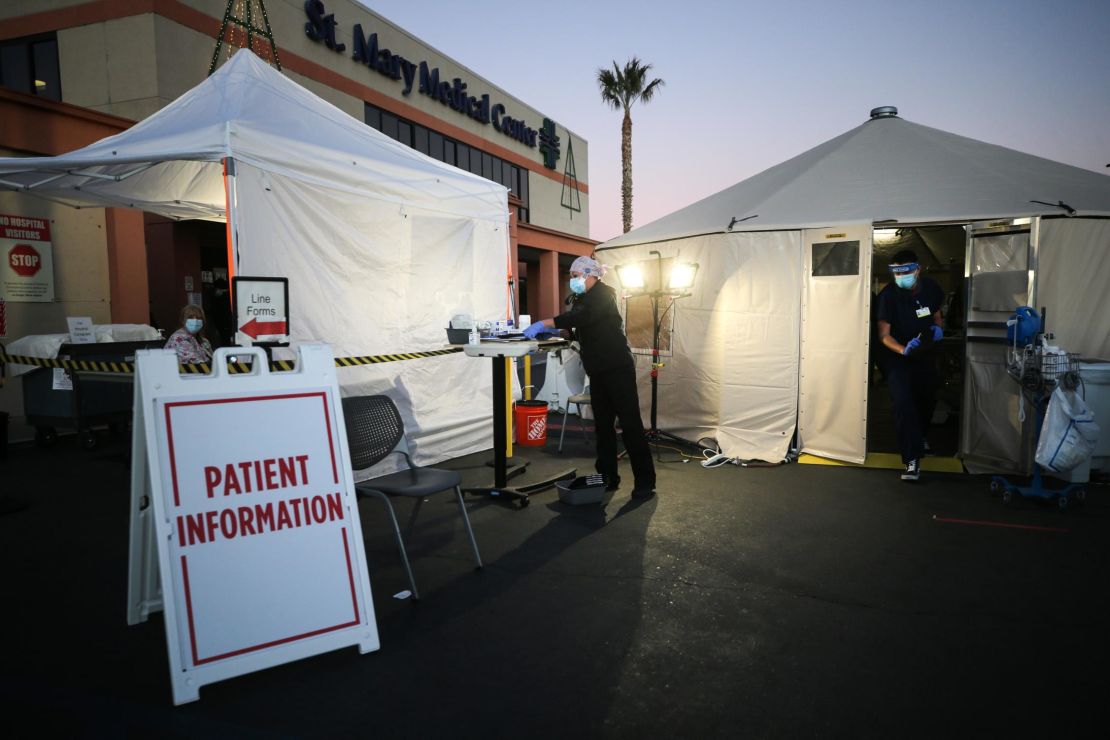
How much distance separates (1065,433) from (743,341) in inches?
114

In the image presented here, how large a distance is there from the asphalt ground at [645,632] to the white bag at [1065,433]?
0.41 metres

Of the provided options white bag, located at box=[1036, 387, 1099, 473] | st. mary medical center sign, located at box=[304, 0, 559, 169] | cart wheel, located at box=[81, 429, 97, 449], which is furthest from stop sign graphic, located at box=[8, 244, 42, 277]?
white bag, located at box=[1036, 387, 1099, 473]

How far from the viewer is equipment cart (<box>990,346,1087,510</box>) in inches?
201

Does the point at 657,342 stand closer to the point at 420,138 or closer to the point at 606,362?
the point at 606,362

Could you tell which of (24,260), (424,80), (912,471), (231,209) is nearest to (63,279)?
(24,260)

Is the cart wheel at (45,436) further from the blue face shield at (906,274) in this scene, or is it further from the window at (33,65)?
the blue face shield at (906,274)

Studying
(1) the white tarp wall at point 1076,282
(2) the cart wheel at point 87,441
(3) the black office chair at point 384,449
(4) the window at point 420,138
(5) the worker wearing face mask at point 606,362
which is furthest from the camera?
(4) the window at point 420,138

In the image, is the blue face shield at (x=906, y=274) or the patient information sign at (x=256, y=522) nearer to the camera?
the patient information sign at (x=256, y=522)

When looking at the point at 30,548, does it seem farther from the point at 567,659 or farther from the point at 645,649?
the point at 645,649

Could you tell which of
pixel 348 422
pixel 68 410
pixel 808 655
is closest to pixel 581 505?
pixel 348 422

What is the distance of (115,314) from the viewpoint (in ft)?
31.3

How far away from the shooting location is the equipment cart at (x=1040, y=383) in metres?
5.11

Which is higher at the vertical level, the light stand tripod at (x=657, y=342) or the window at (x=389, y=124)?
the window at (x=389, y=124)

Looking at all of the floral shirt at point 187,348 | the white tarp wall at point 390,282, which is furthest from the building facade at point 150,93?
the floral shirt at point 187,348
